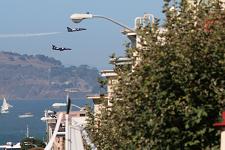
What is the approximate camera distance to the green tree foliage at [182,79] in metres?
20.9

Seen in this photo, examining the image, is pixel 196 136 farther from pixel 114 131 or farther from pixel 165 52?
pixel 114 131

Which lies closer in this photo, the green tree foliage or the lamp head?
the green tree foliage

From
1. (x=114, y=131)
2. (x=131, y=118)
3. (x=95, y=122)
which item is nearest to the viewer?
(x=131, y=118)

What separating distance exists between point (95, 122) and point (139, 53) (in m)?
13.4

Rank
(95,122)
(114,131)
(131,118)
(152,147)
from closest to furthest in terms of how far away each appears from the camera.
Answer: (152,147), (131,118), (114,131), (95,122)

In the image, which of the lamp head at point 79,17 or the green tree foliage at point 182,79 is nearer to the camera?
the green tree foliage at point 182,79

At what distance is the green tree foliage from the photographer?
2092 cm

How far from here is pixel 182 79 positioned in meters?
20.9

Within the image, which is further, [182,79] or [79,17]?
[79,17]

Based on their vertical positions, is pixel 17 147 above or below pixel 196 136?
below

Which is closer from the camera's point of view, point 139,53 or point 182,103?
point 182,103


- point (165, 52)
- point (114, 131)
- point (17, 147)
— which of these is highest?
point (165, 52)

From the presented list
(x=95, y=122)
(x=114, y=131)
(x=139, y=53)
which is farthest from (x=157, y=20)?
(x=95, y=122)

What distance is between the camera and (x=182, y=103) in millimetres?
20781
